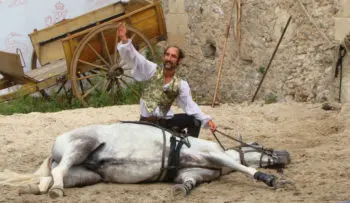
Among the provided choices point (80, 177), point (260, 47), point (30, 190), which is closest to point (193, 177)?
point (80, 177)

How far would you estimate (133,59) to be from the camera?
5098 mm

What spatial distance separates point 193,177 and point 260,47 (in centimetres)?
452

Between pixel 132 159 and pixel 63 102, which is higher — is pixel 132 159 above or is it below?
A: below

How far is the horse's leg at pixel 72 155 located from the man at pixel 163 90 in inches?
29.0

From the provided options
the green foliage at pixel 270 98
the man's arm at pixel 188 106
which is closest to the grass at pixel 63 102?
the green foliage at pixel 270 98

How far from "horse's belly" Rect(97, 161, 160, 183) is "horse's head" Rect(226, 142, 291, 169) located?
2.46ft

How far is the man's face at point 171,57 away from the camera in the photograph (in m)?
5.12

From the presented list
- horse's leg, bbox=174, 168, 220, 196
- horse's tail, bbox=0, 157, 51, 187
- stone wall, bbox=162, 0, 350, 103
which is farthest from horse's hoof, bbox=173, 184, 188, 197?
stone wall, bbox=162, 0, 350, 103

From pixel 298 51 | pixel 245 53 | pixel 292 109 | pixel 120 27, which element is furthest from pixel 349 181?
pixel 245 53

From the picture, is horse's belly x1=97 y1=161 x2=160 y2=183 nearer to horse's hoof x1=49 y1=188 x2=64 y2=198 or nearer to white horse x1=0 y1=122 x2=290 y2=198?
white horse x1=0 y1=122 x2=290 y2=198

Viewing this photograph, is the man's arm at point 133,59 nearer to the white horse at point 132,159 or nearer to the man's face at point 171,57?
the man's face at point 171,57

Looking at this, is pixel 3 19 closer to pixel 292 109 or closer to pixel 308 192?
pixel 292 109

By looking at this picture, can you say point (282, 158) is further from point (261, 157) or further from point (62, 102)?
point (62, 102)

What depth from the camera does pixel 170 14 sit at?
10953 millimetres
